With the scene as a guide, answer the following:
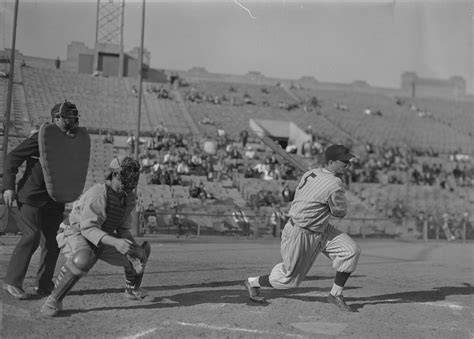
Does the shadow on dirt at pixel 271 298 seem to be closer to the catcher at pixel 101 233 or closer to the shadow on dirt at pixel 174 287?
the shadow on dirt at pixel 174 287

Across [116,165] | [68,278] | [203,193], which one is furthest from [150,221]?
[68,278]

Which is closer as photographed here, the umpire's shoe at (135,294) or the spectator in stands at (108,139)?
the umpire's shoe at (135,294)

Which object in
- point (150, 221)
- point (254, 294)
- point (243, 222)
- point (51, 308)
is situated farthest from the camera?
point (243, 222)

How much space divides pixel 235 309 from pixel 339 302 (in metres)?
1.14

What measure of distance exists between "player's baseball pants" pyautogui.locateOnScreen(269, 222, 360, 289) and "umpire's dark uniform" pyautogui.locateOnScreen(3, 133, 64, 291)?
7.65 feet

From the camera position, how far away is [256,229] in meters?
17.7

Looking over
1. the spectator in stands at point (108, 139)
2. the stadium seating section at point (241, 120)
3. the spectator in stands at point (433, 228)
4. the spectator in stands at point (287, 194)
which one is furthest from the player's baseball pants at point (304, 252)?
the spectator in stands at point (433, 228)

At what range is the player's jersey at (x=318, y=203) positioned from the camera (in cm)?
559

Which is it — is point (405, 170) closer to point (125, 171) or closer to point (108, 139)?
point (108, 139)

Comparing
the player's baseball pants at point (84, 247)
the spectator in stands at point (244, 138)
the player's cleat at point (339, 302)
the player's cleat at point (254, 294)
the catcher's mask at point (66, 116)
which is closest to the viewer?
the player's baseball pants at point (84, 247)

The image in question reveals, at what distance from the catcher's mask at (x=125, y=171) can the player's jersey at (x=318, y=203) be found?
1.69 meters

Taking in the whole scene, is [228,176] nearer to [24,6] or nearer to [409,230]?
[409,230]

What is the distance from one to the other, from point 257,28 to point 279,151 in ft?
9.94

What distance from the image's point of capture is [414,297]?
6816 millimetres
